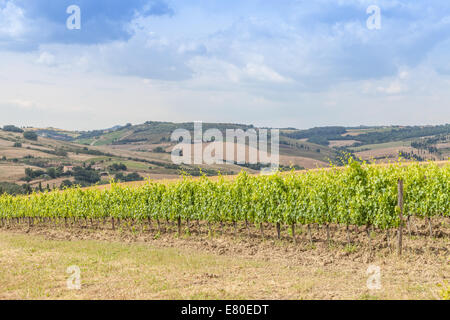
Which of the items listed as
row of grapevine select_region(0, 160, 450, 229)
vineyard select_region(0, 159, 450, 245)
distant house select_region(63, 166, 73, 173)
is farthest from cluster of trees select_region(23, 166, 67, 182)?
row of grapevine select_region(0, 160, 450, 229)

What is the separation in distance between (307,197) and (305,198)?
0.12 m

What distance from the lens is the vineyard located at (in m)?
18.6

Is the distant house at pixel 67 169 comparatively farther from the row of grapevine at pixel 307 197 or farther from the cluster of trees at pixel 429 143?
the cluster of trees at pixel 429 143

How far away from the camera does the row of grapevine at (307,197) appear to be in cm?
1861

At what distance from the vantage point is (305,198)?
20812 millimetres

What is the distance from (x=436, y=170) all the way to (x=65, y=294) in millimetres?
17901

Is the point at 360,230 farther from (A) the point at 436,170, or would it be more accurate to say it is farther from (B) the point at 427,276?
(B) the point at 427,276

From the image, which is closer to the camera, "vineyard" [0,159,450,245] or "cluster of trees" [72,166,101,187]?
"vineyard" [0,159,450,245]

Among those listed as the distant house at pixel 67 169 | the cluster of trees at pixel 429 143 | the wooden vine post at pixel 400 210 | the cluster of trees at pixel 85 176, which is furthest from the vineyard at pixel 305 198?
the cluster of trees at pixel 429 143

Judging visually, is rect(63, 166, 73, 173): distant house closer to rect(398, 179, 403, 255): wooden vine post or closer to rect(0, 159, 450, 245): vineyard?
rect(0, 159, 450, 245): vineyard
